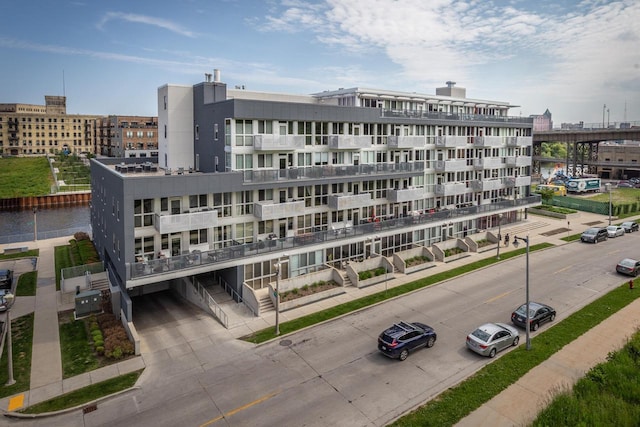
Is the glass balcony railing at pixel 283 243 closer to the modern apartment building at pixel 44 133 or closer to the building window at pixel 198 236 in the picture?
the building window at pixel 198 236

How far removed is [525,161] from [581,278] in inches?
898

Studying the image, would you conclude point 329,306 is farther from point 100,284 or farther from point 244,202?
point 100,284

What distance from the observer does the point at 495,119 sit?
166ft

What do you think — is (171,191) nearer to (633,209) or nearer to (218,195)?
(218,195)

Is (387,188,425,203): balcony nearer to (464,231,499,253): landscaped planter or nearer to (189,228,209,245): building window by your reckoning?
(464,231,499,253): landscaped planter

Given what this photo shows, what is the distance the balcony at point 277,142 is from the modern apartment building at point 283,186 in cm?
9

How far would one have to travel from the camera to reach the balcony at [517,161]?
176ft

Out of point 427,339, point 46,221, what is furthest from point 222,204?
point 46,221

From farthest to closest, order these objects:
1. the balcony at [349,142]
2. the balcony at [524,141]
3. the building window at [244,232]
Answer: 1. the balcony at [524,141]
2. the balcony at [349,142]
3. the building window at [244,232]

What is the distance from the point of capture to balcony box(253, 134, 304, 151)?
31891mm

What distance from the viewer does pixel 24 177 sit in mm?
107125

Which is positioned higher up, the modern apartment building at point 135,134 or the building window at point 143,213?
the modern apartment building at point 135,134

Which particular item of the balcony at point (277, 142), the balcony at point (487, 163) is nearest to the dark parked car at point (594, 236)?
the balcony at point (487, 163)

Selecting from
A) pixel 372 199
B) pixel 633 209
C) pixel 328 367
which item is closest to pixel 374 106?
pixel 372 199
